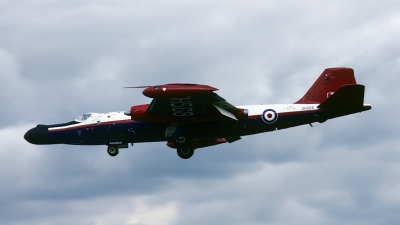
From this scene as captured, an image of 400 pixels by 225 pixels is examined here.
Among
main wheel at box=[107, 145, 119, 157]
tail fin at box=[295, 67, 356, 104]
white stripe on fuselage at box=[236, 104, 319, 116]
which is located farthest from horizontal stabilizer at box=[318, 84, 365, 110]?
main wheel at box=[107, 145, 119, 157]

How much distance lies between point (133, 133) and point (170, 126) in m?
2.54

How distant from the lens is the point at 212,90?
44.8 meters

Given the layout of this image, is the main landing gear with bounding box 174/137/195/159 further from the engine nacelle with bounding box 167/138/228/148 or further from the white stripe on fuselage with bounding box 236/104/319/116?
the white stripe on fuselage with bounding box 236/104/319/116

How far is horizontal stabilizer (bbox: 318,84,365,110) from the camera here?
48.5 metres

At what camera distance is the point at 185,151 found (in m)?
51.5

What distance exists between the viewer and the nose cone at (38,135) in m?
53.1

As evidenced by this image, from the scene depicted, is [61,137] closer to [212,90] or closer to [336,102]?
[212,90]

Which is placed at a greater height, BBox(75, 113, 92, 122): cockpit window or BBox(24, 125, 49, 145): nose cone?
BBox(75, 113, 92, 122): cockpit window

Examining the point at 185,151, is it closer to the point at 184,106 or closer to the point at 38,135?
the point at 184,106

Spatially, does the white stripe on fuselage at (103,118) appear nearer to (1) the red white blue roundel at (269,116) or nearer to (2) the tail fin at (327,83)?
(1) the red white blue roundel at (269,116)

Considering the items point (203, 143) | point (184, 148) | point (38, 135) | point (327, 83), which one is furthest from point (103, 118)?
point (327, 83)

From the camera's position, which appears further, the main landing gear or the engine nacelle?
the engine nacelle

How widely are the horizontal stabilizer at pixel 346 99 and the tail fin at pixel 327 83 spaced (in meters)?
1.71

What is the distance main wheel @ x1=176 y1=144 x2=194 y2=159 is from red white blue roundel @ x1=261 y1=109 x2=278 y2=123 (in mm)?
5008
